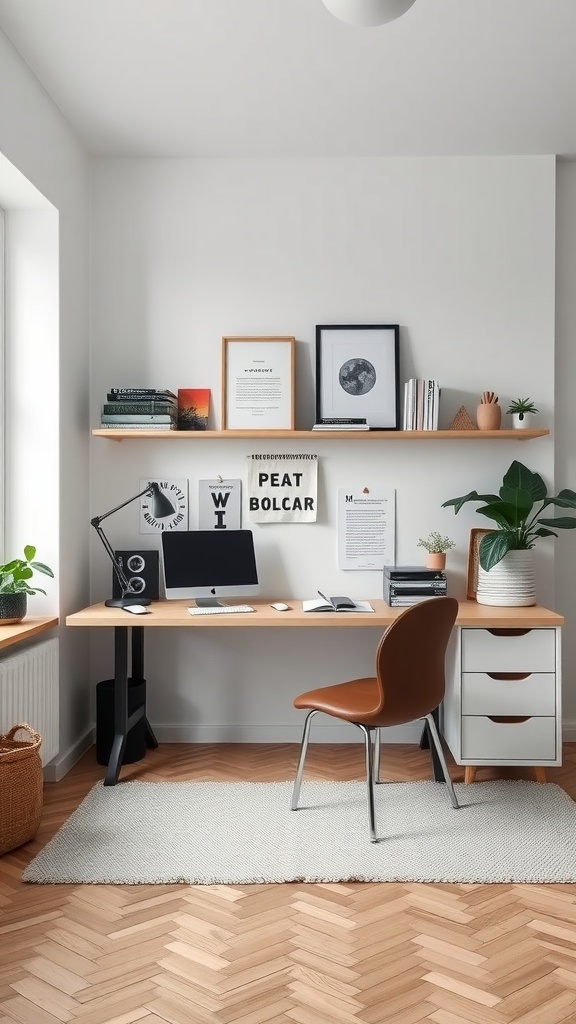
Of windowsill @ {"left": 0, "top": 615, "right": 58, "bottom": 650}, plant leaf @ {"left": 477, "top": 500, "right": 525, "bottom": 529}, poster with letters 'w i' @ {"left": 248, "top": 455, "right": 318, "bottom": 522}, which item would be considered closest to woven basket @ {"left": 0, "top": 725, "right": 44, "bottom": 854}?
windowsill @ {"left": 0, "top": 615, "right": 58, "bottom": 650}

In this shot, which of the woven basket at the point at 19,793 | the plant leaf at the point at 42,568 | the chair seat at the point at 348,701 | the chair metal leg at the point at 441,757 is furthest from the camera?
the plant leaf at the point at 42,568

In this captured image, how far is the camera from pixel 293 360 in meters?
3.76

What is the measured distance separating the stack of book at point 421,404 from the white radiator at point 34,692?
1.86 meters

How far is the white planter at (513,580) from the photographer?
11.2ft

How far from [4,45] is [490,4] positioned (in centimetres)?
166

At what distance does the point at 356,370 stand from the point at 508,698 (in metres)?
1.64

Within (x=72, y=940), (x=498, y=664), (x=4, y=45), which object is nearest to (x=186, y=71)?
(x=4, y=45)

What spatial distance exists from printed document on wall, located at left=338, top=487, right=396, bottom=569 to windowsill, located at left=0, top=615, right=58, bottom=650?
140 cm

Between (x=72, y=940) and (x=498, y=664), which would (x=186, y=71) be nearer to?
(x=498, y=664)

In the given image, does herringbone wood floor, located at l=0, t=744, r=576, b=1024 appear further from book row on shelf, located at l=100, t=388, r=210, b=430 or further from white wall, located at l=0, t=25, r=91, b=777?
book row on shelf, located at l=100, t=388, r=210, b=430

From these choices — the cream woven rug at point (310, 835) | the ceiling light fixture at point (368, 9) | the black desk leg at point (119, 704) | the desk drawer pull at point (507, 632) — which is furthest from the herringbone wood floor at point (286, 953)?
the ceiling light fixture at point (368, 9)

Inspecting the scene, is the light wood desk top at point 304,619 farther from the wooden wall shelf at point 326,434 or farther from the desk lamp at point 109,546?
the wooden wall shelf at point 326,434

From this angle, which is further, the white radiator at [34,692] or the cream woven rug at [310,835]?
the white radiator at [34,692]

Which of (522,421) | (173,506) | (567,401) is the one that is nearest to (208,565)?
(173,506)
